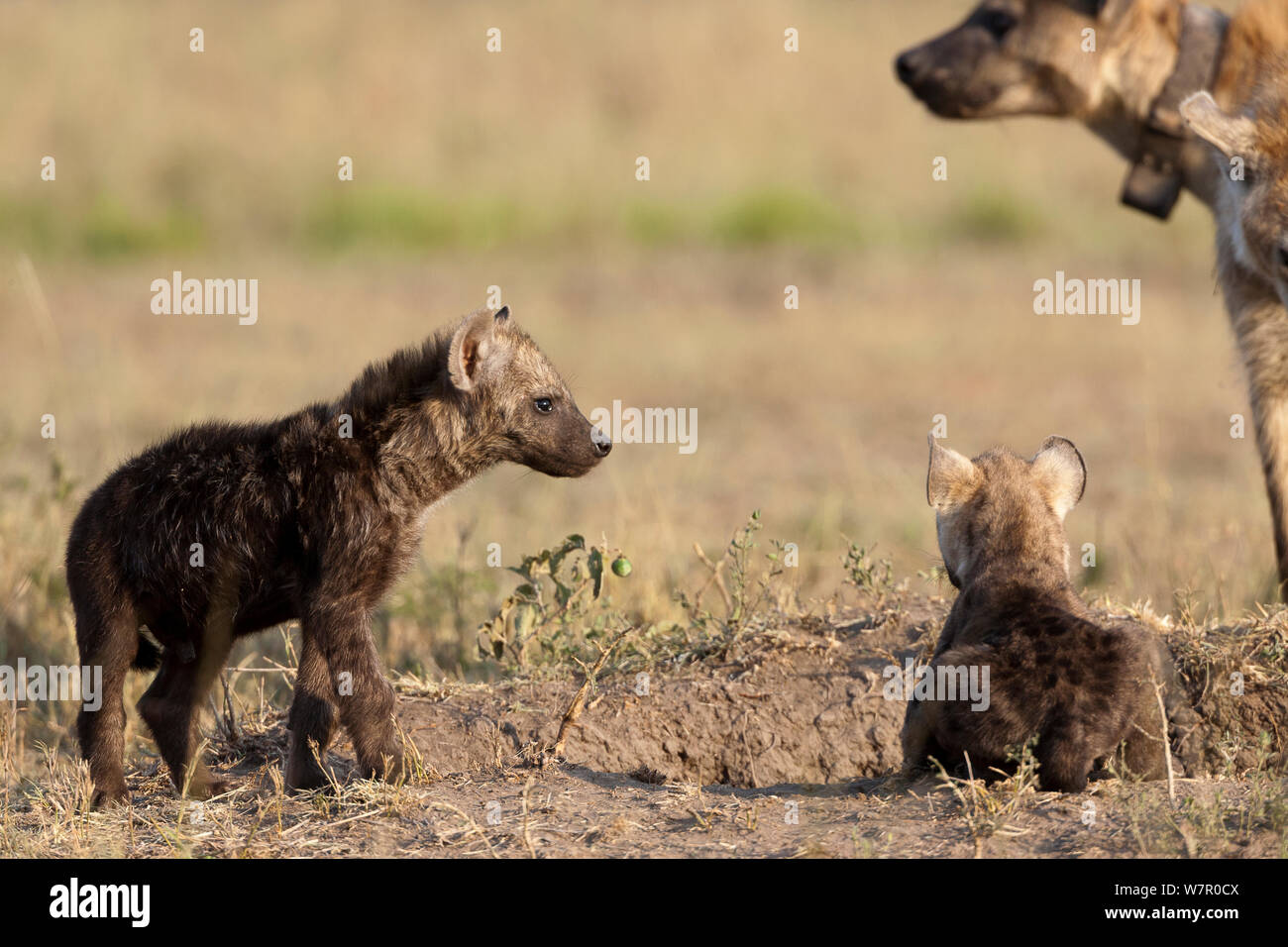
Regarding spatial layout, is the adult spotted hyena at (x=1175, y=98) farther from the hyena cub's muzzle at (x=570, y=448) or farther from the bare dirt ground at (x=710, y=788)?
the hyena cub's muzzle at (x=570, y=448)

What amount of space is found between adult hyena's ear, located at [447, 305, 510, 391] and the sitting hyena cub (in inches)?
58.7

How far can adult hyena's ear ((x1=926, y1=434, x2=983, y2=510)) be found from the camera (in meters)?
4.82

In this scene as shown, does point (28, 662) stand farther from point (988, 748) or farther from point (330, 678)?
point (988, 748)

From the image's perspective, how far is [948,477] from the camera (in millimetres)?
4863

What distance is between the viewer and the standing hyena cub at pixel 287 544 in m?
4.81

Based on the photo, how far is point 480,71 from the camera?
20.1 m

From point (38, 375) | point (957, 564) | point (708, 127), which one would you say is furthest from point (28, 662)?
point (708, 127)

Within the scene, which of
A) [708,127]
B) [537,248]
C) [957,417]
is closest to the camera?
[957,417]

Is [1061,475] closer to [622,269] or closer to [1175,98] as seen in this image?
[1175,98]

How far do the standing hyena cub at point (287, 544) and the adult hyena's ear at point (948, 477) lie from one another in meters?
1.44

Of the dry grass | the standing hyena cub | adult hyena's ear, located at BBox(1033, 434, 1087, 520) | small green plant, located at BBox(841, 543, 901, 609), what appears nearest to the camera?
the standing hyena cub

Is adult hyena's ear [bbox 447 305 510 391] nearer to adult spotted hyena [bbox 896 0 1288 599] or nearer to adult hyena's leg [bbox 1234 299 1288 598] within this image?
adult spotted hyena [bbox 896 0 1288 599]

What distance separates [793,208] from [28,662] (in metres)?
11.9

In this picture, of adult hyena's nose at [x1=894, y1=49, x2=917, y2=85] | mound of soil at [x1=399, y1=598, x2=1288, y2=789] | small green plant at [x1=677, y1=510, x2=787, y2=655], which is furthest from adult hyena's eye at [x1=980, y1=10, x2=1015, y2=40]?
mound of soil at [x1=399, y1=598, x2=1288, y2=789]
